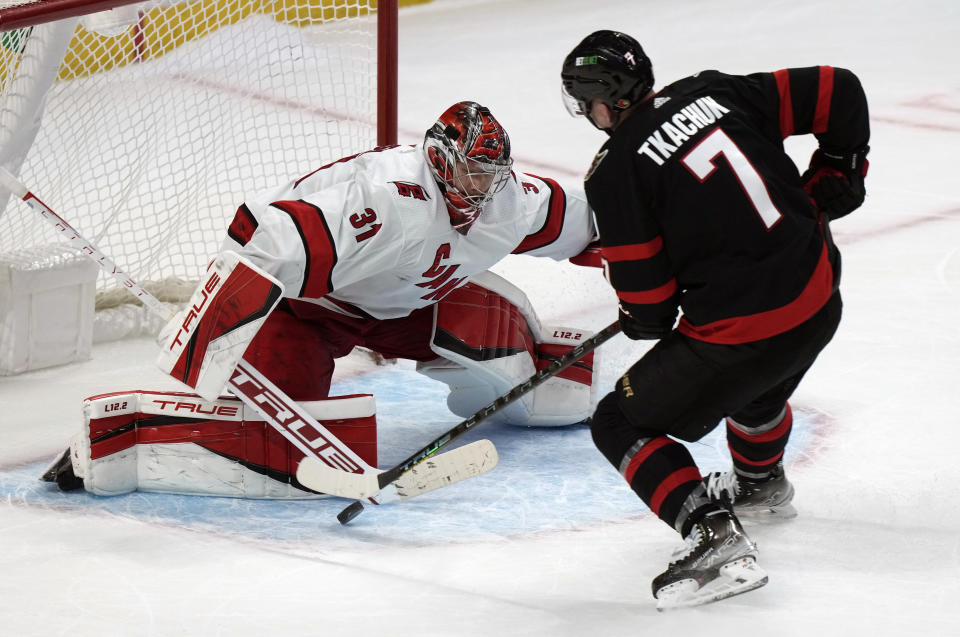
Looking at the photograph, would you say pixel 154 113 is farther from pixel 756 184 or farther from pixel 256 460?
pixel 756 184

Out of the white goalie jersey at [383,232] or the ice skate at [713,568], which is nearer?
the ice skate at [713,568]

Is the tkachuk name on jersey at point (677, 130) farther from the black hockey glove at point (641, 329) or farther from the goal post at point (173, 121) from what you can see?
the goal post at point (173, 121)

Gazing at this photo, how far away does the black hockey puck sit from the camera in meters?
2.65

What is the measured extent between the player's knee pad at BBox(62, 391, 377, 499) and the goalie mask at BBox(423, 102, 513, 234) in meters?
0.46

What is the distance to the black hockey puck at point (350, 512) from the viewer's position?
2.65 m

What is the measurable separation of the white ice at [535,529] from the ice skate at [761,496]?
0.05 m

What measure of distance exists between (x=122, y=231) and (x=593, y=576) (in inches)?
84.3

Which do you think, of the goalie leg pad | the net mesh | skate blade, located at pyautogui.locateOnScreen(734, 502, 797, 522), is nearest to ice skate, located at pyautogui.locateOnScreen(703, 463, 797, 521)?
skate blade, located at pyautogui.locateOnScreen(734, 502, 797, 522)

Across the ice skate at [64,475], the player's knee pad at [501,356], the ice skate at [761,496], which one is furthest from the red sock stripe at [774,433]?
the ice skate at [64,475]

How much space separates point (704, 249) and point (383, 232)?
2.35ft

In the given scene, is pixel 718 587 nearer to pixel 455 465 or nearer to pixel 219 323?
pixel 455 465

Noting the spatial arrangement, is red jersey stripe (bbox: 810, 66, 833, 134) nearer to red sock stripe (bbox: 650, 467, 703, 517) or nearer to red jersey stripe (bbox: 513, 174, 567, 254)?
red sock stripe (bbox: 650, 467, 703, 517)

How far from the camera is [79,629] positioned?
223 cm

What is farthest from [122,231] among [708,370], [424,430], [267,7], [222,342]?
[708,370]
